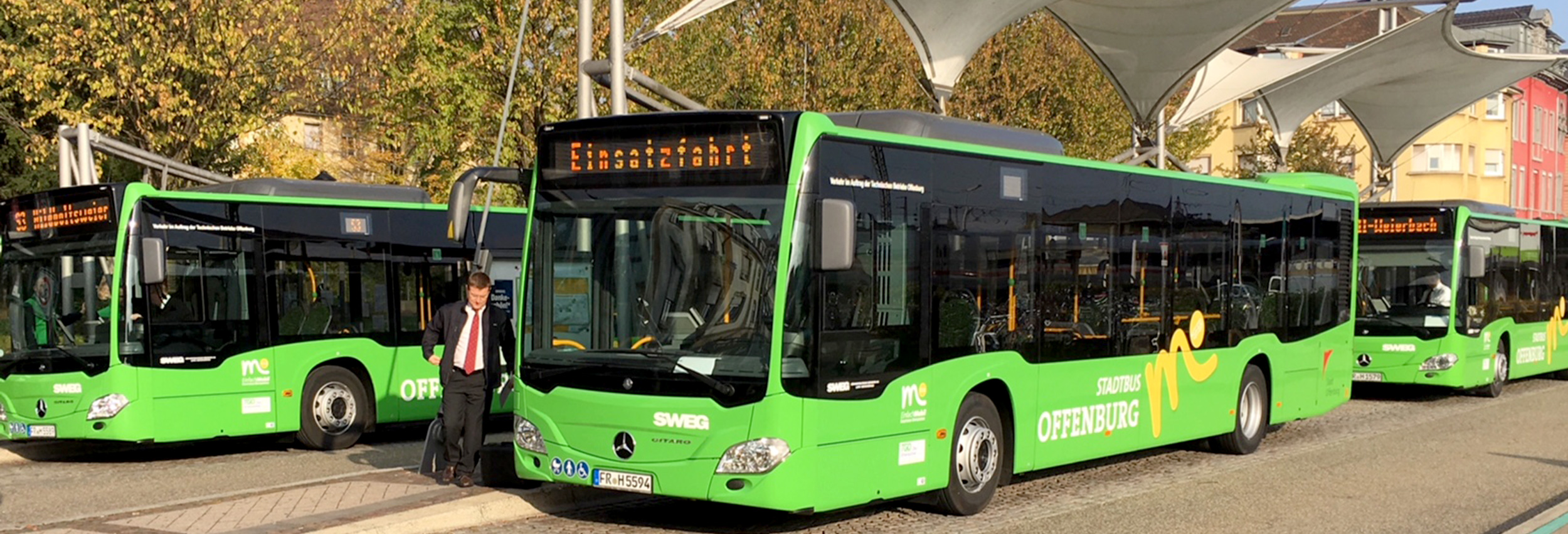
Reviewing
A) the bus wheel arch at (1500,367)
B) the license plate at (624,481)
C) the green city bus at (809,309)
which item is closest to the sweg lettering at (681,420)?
A: the green city bus at (809,309)

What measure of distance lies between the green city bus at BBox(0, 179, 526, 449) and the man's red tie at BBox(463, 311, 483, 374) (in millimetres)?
3735

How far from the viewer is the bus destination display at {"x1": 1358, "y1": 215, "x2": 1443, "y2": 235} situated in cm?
2131

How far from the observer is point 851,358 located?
32.1ft

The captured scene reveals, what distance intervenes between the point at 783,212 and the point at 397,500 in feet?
11.5

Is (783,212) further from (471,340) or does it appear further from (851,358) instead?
(471,340)

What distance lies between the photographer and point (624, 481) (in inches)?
386

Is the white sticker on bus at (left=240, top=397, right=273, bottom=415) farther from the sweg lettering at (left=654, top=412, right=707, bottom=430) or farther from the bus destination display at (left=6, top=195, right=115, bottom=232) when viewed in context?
the sweg lettering at (left=654, top=412, right=707, bottom=430)

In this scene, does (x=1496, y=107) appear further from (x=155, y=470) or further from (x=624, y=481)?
(x=624, y=481)

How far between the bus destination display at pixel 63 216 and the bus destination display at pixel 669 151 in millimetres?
6079

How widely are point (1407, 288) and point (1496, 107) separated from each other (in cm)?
5652

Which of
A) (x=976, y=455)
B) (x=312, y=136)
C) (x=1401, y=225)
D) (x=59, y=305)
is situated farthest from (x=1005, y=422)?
(x=312, y=136)

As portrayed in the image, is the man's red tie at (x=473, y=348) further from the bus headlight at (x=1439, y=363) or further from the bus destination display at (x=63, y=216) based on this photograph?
the bus headlight at (x=1439, y=363)

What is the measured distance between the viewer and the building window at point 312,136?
168 feet

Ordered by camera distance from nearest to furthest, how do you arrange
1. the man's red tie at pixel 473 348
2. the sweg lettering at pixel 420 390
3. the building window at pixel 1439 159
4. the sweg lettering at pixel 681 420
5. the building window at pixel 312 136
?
the sweg lettering at pixel 681 420 < the man's red tie at pixel 473 348 < the sweg lettering at pixel 420 390 < the building window at pixel 312 136 < the building window at pixel 1439 159
